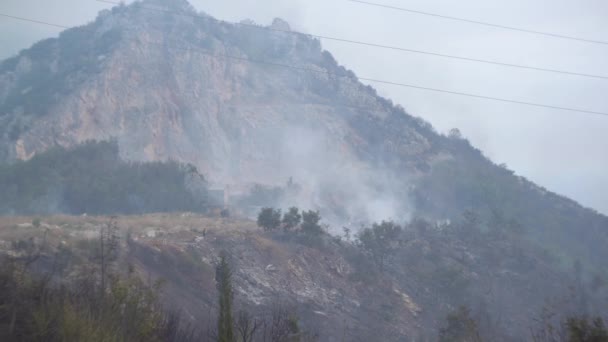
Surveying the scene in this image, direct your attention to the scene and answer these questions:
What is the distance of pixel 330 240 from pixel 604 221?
42891 mm

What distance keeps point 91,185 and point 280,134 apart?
3309cm

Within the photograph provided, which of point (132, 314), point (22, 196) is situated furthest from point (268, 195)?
point (132, 314)

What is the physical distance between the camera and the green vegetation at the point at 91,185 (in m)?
43.2

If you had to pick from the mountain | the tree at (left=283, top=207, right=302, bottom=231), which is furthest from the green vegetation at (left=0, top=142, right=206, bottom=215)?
the tree at (left=283, top=207, right=302, bottom=231)

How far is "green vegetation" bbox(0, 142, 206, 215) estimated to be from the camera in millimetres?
43188

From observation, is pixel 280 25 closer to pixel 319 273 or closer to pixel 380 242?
pixel 380 242

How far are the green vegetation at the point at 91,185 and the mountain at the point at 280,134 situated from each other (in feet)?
26.2

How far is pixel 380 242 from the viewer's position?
41.8 m

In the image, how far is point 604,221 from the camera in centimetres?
6825

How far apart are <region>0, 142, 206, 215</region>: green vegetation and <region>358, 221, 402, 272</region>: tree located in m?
14.6

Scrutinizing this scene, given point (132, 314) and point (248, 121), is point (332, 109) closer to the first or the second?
point (248, 121)

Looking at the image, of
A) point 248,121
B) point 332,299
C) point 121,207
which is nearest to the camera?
point 332,299

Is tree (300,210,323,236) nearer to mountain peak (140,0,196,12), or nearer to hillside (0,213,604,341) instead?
hillside (0,213,604,341)

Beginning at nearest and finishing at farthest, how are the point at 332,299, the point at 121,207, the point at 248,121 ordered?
the point at 332,299
the point at 121,207
the point at 248,121
